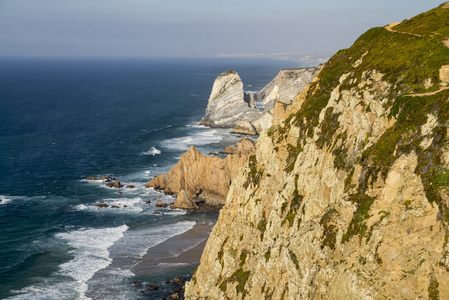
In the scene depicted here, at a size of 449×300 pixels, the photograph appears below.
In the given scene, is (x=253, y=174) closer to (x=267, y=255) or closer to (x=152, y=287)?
(x=267, y=255)

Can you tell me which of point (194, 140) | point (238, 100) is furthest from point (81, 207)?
point (238, 100)

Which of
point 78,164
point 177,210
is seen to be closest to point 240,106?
point 78,164

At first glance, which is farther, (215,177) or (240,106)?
(240,106)

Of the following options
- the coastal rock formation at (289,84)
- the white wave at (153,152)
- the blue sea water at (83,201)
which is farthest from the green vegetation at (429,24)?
the coastal rock formation at (289,84)

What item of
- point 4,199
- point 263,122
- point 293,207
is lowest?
point 4,199

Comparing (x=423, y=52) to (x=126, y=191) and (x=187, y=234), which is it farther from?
(x=126, y=191)

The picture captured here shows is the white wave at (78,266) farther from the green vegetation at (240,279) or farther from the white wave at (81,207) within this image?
the green vegetation at (240,279)

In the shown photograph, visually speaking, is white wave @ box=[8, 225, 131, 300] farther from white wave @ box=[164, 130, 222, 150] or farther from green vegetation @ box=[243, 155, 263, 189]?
white wave @ box=[164, 130, 222, 150]
